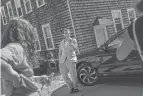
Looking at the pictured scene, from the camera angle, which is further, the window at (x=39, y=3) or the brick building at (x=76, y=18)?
the window at (x=39, y=3)

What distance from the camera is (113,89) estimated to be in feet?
24.0

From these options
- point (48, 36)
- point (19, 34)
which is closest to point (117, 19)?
point (48, 36)

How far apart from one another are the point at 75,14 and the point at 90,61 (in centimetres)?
515

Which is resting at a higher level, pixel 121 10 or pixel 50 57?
pixel 121 10

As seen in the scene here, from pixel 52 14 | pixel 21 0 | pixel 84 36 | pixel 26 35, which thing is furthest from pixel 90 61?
pixel 21 0

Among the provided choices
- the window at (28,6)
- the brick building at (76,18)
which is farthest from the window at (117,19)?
the window at (28,6)

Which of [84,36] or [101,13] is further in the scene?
[101,13]

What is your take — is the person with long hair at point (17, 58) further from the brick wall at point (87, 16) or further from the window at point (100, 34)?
the window at point (100, 34)

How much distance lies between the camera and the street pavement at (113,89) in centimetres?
676

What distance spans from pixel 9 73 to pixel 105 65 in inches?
226

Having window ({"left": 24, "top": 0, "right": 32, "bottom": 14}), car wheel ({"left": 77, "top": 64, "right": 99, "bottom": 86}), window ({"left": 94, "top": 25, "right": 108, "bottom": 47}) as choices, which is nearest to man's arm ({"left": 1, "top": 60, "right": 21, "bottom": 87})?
car wheel ({"left": 77, "top": 64, "right": 99, "bottom": 86})

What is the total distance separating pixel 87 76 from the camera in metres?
8.23

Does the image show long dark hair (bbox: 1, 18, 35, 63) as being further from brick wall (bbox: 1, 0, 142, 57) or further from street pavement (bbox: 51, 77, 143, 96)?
brick wall (bbox: 1, 0, 142, 57)

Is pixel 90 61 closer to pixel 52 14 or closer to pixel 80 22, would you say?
pixel 80 22
